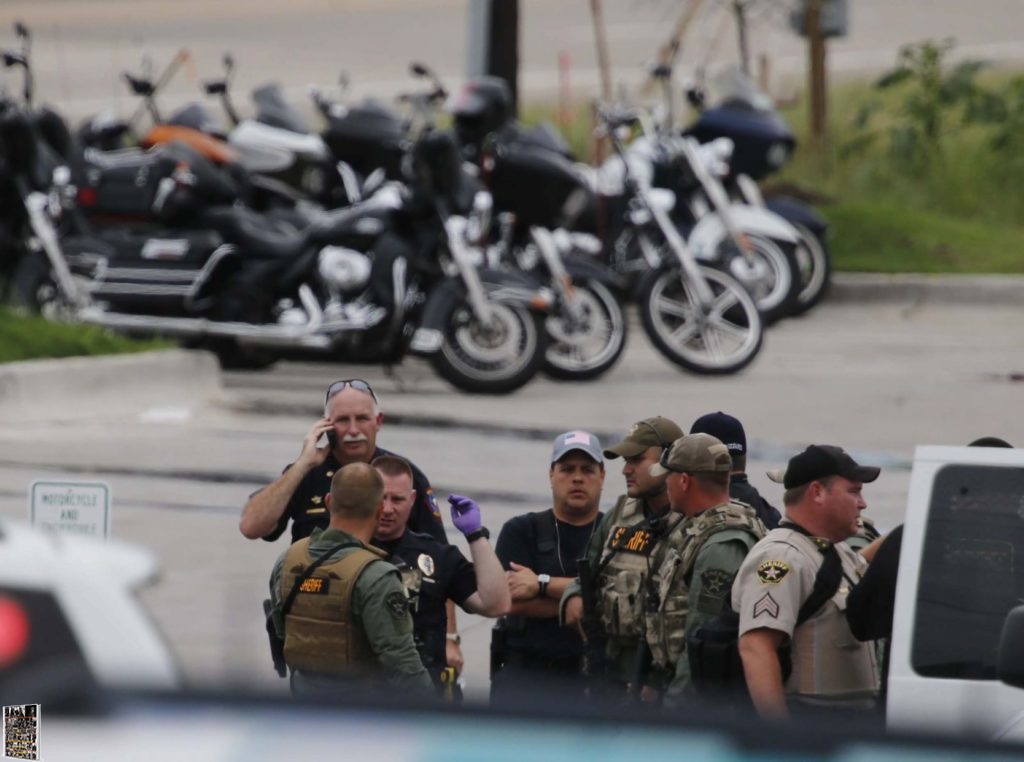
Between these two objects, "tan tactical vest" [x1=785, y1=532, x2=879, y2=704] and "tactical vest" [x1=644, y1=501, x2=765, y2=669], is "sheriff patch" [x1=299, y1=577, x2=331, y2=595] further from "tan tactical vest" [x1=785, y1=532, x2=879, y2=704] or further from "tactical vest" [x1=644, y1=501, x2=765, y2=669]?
"tan tactical vest" [x1=785, y1=532, x2=879, y2=704]

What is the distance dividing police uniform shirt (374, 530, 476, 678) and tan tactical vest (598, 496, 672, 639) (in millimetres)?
343

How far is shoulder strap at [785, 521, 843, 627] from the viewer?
4766mm

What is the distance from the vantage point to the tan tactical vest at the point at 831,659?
15.7 feet

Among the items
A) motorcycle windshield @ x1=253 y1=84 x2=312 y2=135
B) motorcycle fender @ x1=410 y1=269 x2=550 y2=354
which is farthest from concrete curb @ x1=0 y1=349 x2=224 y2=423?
motorcycle windshield @ x1=253 y1=84 x2=312 y2=135

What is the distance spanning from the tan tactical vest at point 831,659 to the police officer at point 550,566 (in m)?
1.11

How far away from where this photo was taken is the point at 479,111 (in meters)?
13.5

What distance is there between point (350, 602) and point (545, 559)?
4.09ft

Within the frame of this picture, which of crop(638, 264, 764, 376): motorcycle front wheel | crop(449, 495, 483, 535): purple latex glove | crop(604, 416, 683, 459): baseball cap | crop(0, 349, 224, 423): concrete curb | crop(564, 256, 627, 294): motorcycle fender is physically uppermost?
crop(564, 256, 627, 294): motorcycle fender

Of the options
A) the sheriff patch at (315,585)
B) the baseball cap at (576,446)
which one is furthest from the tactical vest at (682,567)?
the sheriff patch at (315,585)

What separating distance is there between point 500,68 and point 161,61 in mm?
11198

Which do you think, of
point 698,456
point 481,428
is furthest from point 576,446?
point 481,428

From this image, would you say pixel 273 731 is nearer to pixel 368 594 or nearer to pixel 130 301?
pixel 368 594

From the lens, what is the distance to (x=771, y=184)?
60.4 feet

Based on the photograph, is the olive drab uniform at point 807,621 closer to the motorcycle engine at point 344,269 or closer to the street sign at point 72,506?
the street sign at point 72,506
